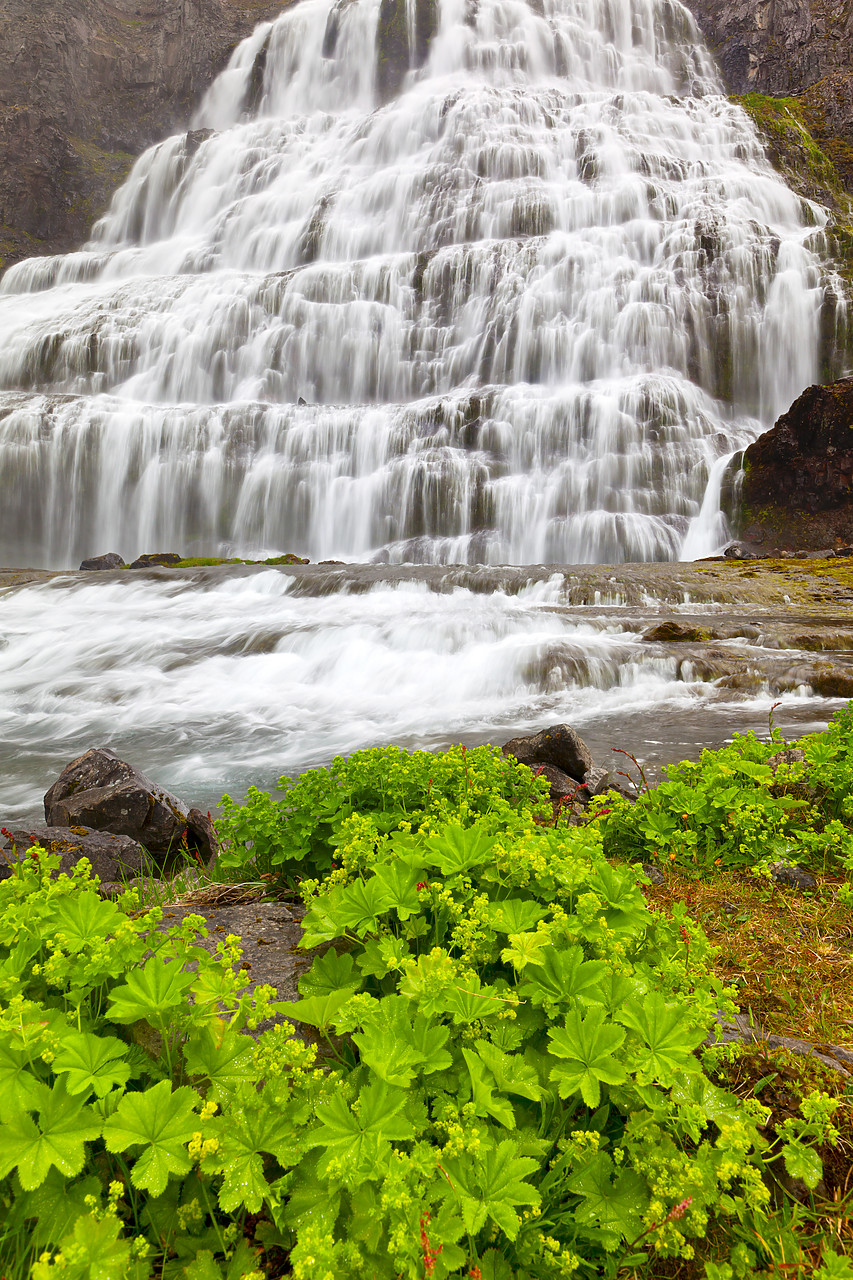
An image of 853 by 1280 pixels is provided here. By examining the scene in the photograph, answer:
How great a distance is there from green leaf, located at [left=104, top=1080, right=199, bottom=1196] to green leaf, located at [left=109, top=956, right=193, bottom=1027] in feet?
0.70

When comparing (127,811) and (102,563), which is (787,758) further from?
(102,563)

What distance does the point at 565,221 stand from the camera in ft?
97.7

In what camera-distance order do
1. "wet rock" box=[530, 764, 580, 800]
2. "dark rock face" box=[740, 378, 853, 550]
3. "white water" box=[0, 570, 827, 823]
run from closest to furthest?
"wet rock" box=[530, 764, 580, 800] < "white water" box=[0, 570, 827, 823] < "dark rock face" box=[740, 378, 853, 550]

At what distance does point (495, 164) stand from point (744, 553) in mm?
26610

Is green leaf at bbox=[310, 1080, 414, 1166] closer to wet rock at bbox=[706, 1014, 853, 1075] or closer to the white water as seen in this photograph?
wet rock at bbox=[706, 1014, 853, 1075]

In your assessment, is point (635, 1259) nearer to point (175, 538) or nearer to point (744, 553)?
point (744, 553)

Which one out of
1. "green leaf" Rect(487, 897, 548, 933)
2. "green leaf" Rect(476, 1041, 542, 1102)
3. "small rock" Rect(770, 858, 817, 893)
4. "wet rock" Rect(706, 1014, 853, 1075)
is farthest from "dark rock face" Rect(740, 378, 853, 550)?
"green leaf" Rect(476, 1041, 542, 1102)

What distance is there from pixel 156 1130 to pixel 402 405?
25.8 m

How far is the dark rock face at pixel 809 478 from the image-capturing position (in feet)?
63.6

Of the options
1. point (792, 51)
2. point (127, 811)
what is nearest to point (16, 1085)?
point (127, 811)

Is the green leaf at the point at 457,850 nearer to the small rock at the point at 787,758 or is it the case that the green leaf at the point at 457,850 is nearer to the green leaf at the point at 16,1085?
the green leaf at the point at 16,1085

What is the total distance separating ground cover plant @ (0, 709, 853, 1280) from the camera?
143 cm

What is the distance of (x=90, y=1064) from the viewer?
1.60 metres

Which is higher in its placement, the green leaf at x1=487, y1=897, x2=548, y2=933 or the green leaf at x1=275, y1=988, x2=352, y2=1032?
the green leaf at x1=487, y1=897, x2=548, y2=933
